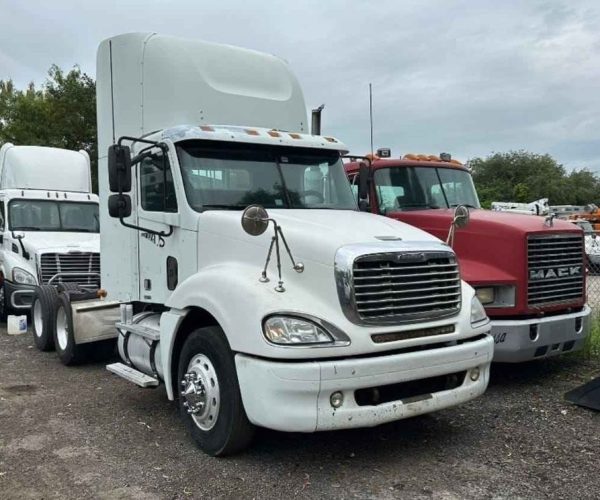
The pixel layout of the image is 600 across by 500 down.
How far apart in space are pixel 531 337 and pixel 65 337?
5.52 meters

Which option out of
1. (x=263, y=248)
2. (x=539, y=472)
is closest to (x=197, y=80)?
(x=263, y=248)

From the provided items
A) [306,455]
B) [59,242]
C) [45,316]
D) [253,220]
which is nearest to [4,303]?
[59,242]

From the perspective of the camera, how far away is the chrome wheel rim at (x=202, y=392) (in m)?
4.39

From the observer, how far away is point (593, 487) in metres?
4.02

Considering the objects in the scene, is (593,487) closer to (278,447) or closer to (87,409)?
(278,447)

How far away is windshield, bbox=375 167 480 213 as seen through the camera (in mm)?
7465

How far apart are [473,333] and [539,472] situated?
1.05m

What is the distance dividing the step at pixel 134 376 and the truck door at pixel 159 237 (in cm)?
67

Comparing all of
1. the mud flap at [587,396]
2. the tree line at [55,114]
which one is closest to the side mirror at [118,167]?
the mud flap at [587,396]

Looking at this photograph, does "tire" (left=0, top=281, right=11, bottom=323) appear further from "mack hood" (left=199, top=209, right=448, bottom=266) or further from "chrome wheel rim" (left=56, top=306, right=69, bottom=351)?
"mack hood" (left=199, top=209, right=448, bottom=266)

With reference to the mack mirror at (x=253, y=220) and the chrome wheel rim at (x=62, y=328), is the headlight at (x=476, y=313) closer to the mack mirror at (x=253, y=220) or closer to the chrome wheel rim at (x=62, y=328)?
the mack mirror at (x=253, y=220)

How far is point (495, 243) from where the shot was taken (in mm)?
6355

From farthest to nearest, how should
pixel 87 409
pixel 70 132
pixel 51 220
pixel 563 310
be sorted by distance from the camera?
pixel 70 132, pixel 51 220, pixel 563 310, pixel 87 409

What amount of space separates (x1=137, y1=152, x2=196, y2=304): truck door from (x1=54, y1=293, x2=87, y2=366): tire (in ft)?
6.40
